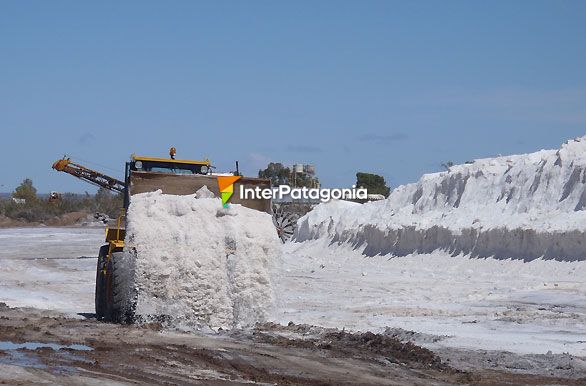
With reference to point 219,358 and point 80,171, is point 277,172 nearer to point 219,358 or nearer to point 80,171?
point 80,171

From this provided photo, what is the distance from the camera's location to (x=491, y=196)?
33844 mm

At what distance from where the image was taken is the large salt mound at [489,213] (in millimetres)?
28672

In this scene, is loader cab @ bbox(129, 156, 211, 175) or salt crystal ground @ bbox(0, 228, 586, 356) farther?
loader cab @ bbox(129, 156, 211, 175)

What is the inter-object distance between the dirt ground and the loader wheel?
0.90 feet

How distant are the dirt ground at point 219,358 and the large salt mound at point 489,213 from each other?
14971 millimetres

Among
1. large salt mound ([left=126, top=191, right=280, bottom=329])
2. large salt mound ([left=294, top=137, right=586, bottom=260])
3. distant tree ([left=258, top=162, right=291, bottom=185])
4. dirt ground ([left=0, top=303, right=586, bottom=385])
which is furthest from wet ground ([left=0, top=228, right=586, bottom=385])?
distant tree ([left=258, top=162, right=291, bottom=185])

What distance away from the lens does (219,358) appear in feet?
38.8

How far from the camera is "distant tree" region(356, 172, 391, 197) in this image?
71.6 metres

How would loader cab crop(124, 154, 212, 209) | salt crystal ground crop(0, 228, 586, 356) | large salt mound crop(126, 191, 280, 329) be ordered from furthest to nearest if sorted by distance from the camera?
loader cab crop(124, 154, 212, 209), salt crystal ground crop(0, 228, 586, 356), large salt mound crop(126, 191, 280, 329)

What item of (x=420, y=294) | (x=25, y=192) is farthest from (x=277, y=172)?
(x=420, y=294)

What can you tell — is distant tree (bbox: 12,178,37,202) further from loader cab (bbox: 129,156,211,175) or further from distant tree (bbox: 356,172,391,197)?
loader cab (bbox: 129,156,211,175)

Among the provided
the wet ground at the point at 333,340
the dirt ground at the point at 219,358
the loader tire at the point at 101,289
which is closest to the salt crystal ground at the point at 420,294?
the wet ground at the point at 333,340

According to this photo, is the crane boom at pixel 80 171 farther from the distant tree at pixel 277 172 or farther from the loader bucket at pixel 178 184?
the distant tree at pixel 277 172

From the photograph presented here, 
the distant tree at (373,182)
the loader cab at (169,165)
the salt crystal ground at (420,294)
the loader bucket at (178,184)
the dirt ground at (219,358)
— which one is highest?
the distant tree at (373,182)
